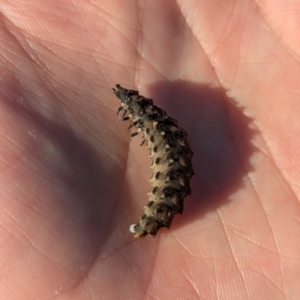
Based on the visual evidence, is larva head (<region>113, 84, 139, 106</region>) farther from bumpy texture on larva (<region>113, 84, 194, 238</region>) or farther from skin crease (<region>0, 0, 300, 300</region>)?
skin crease (<region>0, 0, 300, 300</region>)

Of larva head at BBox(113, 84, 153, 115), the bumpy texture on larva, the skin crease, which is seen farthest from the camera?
larva head at BBox(113, 84, 153, 115)

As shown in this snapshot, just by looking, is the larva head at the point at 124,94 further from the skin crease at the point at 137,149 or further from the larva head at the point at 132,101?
the skin crease at the point at 137,149

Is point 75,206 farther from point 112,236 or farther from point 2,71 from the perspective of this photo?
point 2,71

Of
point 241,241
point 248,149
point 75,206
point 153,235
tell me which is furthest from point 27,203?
point 248,149

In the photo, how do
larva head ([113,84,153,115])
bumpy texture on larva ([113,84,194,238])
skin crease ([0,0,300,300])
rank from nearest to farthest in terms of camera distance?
1. skin crease ([0,0,300,300])
2. bumpy texture on larva ([113,84,194,238])
3. larva head ([113,84,153,115])

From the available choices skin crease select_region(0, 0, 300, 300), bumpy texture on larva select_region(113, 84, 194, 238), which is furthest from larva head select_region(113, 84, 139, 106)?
skin crease select_region(0, 0, 300, 300)

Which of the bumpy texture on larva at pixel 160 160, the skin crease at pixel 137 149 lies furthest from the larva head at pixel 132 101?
the skin crease at pixel 137 149

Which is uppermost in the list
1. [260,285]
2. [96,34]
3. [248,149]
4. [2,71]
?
[2,71]

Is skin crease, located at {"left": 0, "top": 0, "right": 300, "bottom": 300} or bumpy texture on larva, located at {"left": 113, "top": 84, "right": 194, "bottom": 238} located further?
bumpy texture on larva, located at {"left": 113, "top": 84, "right": 194, "bottom": 238}
